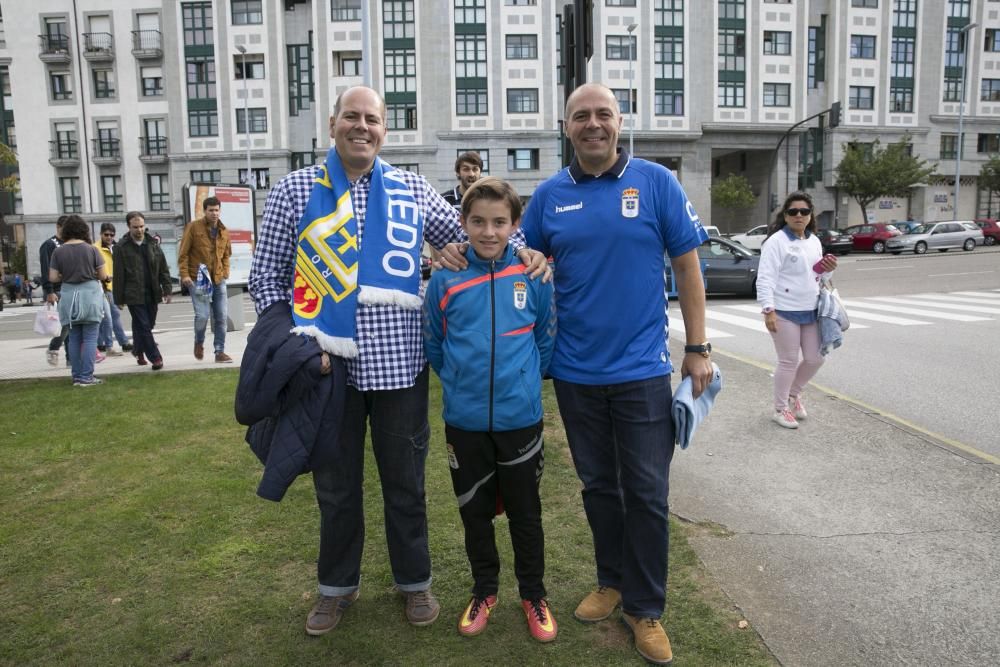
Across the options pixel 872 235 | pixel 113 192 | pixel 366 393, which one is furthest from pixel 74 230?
pixel 113 192

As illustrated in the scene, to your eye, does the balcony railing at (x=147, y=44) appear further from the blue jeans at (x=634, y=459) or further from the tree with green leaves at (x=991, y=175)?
the tree with green leaves at (x=991, y=175)

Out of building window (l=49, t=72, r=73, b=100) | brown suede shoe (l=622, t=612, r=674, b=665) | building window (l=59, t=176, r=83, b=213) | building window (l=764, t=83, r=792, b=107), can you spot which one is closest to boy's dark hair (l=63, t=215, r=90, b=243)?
brown suede shoe (l=622, t=612, r=674, b=665)

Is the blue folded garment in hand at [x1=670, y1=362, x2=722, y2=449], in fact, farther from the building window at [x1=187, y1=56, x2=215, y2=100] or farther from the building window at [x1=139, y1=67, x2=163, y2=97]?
the building window at [x1=139, y1=67, x2=163, y2=97]

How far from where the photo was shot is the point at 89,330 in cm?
815

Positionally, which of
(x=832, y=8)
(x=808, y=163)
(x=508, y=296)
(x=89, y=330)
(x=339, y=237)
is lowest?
(x=89, y=330)

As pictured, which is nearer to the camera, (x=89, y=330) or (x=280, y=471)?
(x=280, y=471)

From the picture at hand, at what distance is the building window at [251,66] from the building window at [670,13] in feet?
80.3

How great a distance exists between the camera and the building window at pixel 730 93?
46.1m

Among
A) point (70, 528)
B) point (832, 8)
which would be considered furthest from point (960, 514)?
point (832, 8)

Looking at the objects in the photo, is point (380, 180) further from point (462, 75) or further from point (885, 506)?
point (462, 75)

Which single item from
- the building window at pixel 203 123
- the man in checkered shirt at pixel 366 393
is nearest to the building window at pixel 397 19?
the building window at pixel 203 123

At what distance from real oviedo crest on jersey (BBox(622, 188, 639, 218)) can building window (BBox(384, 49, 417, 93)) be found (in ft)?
142

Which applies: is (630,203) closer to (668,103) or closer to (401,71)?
(401,71)

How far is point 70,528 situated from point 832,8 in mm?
54427
